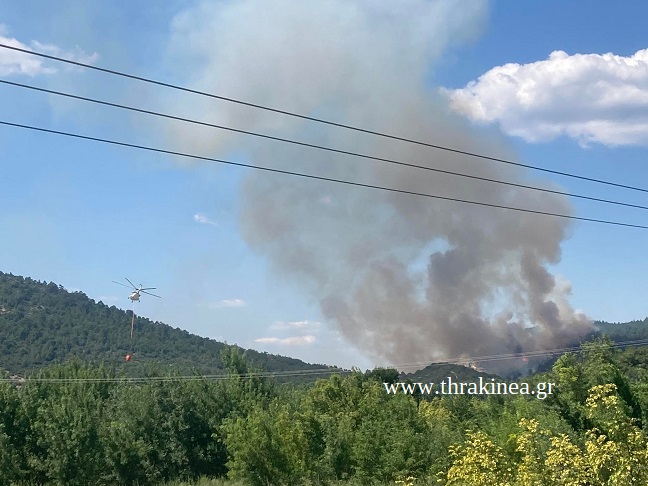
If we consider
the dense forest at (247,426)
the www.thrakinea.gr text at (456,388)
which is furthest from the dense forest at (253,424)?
the www.thrakinea.gr text at (456,388)

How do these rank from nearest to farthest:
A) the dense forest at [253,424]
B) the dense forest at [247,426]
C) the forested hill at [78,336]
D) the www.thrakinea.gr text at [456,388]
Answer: the dense forest at [253,424] → the dense forest at [247,426] → the www.thrakinea.gr text at [456,388] → the forested hill at [78,336]

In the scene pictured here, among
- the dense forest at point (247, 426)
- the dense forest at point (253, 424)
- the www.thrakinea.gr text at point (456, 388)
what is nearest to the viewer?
the dense forest at point (253, 424)

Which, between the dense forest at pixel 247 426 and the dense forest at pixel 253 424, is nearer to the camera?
the dense forest at pixel 253 424

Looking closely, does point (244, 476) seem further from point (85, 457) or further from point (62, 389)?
point (62, 389)

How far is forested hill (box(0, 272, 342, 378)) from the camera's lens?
140000 mm

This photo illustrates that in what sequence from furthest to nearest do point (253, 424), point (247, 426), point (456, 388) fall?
point (456, 388) < point (247, 426) < point (253, 424)

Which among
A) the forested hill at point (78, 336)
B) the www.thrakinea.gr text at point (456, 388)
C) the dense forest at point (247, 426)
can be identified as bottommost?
the dense forest at point (247, 426)

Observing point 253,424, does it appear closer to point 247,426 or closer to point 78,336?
point 247,426

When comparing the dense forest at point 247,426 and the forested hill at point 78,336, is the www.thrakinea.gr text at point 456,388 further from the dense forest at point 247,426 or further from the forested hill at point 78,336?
the forested hill at point 78,336

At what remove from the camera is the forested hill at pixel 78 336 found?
459 feet

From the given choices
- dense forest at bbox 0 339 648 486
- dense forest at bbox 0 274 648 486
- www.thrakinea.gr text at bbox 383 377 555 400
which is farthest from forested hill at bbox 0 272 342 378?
dense forest at bbox 0 339 648 486

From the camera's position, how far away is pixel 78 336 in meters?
154

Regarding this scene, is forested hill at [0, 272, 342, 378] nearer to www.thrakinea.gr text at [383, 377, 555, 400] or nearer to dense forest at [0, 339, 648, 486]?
www.thrakinea.gr text at [383, 377, 555, 400]

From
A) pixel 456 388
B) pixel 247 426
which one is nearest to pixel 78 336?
pixel 456 388
